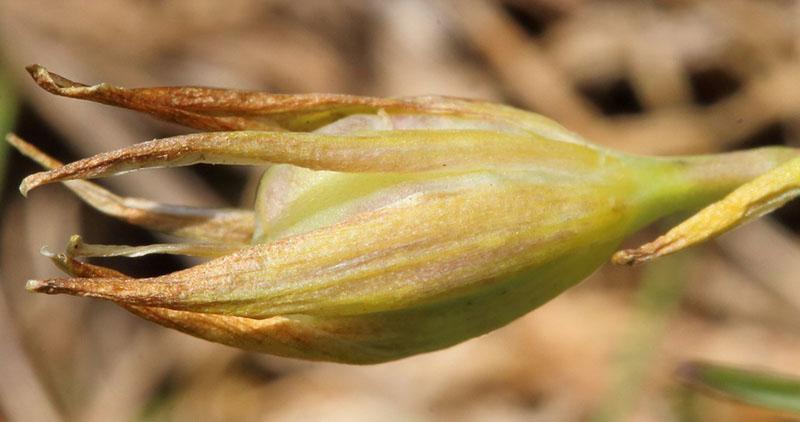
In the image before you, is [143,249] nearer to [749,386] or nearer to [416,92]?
[749,386]

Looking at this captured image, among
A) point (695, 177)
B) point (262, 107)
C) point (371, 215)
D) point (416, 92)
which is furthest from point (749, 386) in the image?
point (416, 92)

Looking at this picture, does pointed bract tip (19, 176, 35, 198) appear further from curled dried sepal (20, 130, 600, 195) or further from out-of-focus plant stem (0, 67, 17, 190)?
out-of-focus plant stem (0, 67, 17, 190)

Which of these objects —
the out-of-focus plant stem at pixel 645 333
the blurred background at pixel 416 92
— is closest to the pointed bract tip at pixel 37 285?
the out-of-focus plant stem at pixel 645 333

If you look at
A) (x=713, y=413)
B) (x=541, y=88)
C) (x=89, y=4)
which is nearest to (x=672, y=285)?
(x=713, y=413)

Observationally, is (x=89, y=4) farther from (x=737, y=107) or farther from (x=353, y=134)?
(x=353, y=134)

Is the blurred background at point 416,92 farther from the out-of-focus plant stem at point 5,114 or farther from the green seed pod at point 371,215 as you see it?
the green seed pod at point 371,215
